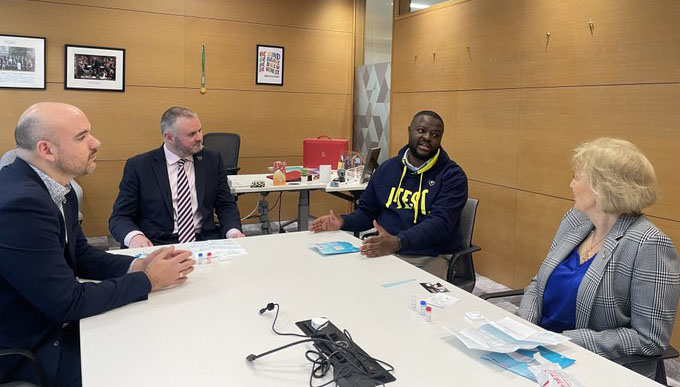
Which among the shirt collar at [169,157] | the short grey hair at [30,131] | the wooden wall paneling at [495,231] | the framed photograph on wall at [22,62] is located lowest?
the wooden wall paneling at [495,231]

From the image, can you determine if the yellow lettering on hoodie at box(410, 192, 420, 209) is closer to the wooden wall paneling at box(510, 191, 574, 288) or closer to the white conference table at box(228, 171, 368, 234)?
the wooden wall paneling at box(510, 191, 574, 288)

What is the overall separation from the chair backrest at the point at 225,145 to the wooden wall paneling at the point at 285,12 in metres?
1.47

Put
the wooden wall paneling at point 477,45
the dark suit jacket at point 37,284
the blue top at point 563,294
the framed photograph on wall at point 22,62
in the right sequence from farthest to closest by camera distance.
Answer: the framed photograph on wall at point 22,62, the wooden wall paneling at point 477,45, the blue top at point 563,294, the dark suit jacket at point 37,284

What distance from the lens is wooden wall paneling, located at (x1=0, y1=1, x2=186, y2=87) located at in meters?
5.16

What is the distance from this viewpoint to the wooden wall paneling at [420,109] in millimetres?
4914

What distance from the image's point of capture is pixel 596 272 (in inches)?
72.8

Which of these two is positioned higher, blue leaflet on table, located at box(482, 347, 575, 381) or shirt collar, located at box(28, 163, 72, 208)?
shirt collar, located at box(28, 163, 72, 208)

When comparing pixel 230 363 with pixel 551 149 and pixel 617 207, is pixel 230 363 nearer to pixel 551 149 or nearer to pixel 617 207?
pixel 617 207

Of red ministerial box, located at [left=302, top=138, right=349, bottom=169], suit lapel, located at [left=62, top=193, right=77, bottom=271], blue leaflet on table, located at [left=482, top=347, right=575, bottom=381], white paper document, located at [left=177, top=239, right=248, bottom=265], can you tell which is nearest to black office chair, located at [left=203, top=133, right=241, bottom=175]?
red ministerial box, located at [left=302, top=138, right=349, bottom=169]

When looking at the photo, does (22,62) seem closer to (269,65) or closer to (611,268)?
(269,65)

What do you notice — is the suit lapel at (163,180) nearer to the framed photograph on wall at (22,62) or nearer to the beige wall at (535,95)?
the beige wall at (535,95)

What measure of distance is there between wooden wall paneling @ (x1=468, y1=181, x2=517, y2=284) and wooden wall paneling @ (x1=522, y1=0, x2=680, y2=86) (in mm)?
949

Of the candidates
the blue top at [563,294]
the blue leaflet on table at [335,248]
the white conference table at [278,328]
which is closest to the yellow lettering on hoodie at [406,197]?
the blue leaflet on table at [335,248]

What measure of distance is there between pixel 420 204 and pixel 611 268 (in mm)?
1286
